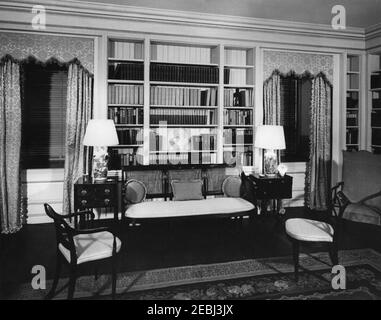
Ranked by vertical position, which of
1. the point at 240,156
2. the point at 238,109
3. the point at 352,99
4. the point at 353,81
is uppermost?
the point at 353,81

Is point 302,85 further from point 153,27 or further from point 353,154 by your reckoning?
point 153,27

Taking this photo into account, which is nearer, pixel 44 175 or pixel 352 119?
pixel 44 175

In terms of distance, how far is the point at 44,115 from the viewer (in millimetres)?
4703

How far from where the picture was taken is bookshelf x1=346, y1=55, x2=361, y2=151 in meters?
5.61

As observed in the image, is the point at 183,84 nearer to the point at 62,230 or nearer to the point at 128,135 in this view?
the point at 128,135

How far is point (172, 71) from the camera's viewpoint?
473 centimetres

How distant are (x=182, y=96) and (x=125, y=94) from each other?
81cm

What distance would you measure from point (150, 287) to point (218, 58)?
3.36 meters

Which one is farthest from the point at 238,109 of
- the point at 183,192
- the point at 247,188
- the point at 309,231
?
the point at 309,231

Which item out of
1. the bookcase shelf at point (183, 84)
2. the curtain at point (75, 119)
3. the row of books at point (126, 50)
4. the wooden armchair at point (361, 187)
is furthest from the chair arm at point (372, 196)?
the curtain at point (75, 119)
